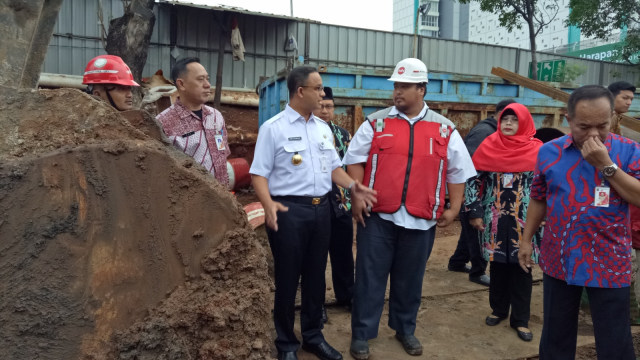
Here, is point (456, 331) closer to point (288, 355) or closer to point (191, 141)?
point (288, 355)

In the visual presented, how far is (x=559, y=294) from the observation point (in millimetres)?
2287

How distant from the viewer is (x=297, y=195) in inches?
108

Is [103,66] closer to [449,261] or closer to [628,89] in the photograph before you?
[449,261]

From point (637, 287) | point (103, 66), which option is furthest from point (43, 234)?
point (637, 287)

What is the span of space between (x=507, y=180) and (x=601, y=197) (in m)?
1.21

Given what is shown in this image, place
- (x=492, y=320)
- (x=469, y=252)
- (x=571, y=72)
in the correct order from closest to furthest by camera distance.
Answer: (x=492, y=320), (x=469, y=252), (x=571, y=72)

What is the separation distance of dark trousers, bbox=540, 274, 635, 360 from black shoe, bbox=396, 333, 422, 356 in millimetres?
810

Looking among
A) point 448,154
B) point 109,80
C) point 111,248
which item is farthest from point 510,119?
point 111,248

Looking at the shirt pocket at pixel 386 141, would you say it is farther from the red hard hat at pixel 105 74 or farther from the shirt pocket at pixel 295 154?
the red hard hat at pixel 105 74

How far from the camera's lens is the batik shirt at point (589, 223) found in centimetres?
212

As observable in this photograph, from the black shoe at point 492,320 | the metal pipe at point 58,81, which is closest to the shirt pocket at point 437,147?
the black shoe at point 492,320

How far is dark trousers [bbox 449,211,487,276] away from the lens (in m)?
4.26

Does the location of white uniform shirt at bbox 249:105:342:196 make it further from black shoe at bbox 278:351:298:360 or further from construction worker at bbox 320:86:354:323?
black shoe at bbox 278:351:298:360

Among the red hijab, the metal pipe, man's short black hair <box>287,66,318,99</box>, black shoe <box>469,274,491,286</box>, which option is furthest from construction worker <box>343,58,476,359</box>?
the metal pipe
